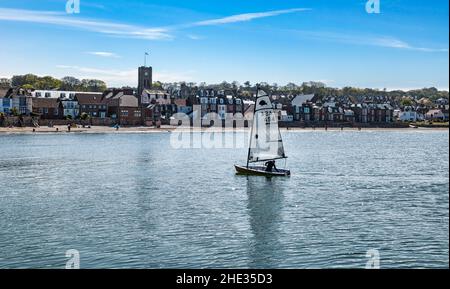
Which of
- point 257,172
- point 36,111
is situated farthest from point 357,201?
point 36,111

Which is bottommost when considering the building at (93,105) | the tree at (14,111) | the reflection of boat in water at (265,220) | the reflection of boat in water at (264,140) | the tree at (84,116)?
the reflection of boat in water at (265,220)

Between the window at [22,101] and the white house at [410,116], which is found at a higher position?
the window at [22,101]

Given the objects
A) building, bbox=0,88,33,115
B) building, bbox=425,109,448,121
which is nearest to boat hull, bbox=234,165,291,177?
building, bbox=0,88,33,115

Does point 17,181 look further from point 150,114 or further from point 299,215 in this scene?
point 150,114

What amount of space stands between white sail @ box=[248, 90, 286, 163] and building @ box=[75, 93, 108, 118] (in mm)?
94612

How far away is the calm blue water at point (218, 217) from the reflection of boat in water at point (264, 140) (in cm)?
219

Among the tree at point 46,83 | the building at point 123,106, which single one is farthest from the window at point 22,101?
the tree at point 46,83

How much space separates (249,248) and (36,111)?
119939 millimetres

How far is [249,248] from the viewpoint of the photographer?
21734 mm

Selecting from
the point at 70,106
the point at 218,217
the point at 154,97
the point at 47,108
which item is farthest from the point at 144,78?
the point at 218,217

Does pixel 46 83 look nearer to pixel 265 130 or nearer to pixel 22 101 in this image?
pixel 22 101

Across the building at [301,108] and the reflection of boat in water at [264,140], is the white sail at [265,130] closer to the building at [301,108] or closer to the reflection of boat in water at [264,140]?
the reflection of boat in water at [264,140]

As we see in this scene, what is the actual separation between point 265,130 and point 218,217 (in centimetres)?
2394

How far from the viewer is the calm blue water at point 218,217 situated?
20.2 m
